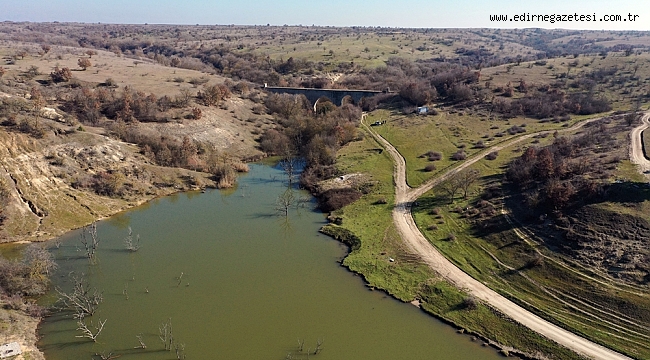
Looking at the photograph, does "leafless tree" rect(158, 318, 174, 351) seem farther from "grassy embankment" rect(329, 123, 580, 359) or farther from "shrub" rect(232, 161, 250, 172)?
"shrub" rect(232, 161, 250, 172)

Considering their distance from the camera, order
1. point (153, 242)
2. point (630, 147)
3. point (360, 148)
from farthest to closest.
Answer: point (360, 148)
point (630, 147)
point (153, 242)

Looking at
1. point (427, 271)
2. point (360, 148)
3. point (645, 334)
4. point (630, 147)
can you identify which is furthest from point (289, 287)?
point (630, 147)

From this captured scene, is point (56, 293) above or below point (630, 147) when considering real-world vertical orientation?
below

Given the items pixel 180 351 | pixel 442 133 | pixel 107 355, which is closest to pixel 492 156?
pixel 442 133

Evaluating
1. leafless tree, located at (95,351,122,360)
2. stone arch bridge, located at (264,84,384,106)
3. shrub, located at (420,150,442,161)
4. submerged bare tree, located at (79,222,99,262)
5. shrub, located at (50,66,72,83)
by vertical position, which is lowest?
leafless tree, located at (95,351,122,360)

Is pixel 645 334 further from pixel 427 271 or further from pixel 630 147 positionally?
pixel 630 147

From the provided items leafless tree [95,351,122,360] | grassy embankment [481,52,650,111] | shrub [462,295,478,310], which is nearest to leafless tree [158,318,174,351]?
leafless tree [95,351,122,360]

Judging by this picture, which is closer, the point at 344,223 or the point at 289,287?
the point at 289,287
